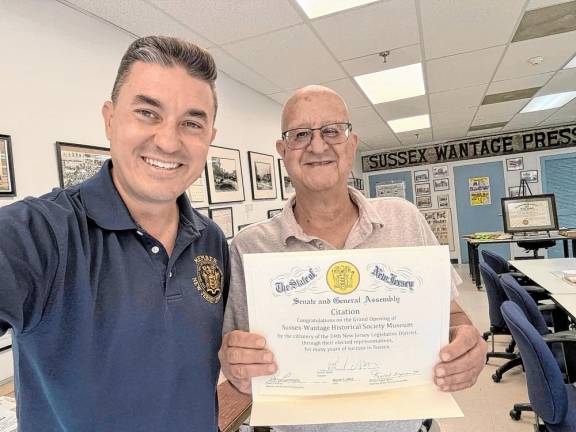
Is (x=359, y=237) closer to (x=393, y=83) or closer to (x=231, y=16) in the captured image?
(x=231, y=16)

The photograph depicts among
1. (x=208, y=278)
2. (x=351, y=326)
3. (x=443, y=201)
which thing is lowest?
(x=351, y=326)

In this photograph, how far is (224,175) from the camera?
3.37 m

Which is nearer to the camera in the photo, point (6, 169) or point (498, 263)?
point (6, 169)

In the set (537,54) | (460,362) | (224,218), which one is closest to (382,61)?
(537,54)

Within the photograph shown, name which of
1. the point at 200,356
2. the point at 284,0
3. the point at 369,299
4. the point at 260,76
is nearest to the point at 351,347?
the point at 369,299

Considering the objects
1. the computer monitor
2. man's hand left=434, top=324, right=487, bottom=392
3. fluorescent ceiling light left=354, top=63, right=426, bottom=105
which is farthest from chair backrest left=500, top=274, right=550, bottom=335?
the computer monitor

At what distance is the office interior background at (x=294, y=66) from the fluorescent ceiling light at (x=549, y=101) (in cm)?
4

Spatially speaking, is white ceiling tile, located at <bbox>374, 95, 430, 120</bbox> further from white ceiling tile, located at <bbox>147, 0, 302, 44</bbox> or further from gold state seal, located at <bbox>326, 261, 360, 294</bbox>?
gold state seal, located at <bbox>326, 261, 360, 294</bbox>

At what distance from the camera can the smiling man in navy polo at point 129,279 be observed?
30.5 inches

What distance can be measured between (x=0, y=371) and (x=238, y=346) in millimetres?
1441

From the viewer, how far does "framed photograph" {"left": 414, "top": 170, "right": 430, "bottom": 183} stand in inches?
368

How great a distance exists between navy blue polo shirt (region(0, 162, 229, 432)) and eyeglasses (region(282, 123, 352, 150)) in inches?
18.8

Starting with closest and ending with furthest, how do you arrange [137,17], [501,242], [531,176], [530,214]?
[137,17] < [530,214] < [501,242] < [531,176]

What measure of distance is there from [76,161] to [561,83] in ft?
18.1
